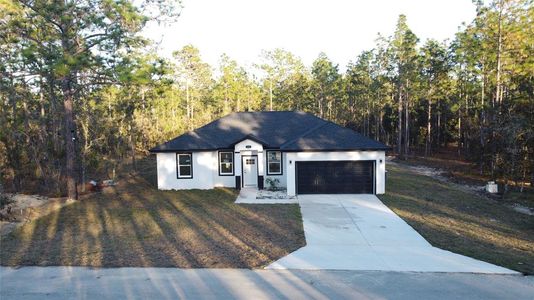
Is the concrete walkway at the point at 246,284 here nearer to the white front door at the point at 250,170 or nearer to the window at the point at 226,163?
the white front door at the point at 250,170

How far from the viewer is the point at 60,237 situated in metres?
11.1

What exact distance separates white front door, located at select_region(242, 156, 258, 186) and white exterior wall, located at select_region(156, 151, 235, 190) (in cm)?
164

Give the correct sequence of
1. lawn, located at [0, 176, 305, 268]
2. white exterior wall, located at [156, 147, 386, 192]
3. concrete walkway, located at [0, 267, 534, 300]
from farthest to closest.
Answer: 1. white exterior wall, located at [156, 147, 386, 192]
2. lawn, located at [0, 176, 305, 268]
3. concrete walkway, located at [0, 267, 534, 300]

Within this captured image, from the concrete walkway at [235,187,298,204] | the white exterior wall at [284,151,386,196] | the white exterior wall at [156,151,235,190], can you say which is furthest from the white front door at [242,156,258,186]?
the white exterior wall at [284,151,386,196]

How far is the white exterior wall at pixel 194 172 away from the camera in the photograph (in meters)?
19.5

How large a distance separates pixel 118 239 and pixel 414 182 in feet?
55.0

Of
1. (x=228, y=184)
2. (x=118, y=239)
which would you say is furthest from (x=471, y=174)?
(x=118, y=239)

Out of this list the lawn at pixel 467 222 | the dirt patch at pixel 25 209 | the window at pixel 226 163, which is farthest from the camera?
the window at pixel 226 163

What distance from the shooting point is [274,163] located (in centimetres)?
1991

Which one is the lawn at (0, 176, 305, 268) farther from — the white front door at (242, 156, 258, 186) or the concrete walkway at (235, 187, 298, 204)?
the white front door at (242, 156, 258, 186)

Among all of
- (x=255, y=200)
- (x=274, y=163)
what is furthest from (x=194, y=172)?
(x=255, y=200)

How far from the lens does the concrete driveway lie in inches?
342

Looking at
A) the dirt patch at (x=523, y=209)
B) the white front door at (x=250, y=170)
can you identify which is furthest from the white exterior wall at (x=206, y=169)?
the dirt patch at (x=523, y=209)

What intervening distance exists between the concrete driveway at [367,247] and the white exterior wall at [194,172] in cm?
666
